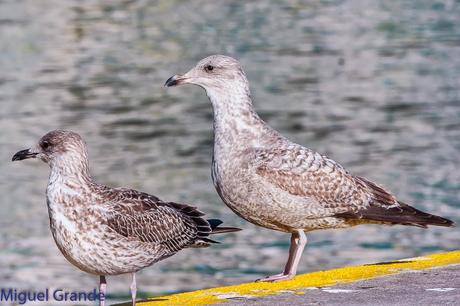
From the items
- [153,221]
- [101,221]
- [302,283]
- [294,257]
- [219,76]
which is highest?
[219,76]

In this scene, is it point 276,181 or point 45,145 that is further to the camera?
point 276,181

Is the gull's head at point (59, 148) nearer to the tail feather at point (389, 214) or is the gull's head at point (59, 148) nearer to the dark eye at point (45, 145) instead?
the dark eye at point (45, 145)

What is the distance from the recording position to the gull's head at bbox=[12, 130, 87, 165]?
9398 millimetres

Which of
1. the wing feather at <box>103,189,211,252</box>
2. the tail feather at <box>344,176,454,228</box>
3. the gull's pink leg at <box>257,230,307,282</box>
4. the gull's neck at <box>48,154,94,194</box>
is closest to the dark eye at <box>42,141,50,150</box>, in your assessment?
the gull's neck at <box>48,154,94,194</box>

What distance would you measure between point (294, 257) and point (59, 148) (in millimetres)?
2035

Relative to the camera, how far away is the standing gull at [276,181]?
10117mm

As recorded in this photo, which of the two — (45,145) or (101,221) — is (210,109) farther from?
(101,221)

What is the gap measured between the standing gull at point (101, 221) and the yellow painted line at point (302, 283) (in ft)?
1.22

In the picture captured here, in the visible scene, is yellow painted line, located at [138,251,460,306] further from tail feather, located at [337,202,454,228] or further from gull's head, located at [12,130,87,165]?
gull's head, located at [12,130,87,165]

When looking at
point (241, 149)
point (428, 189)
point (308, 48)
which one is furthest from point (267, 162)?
point (308, 48)

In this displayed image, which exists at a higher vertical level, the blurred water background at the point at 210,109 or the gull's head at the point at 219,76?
the gull's head at the point at 219,76

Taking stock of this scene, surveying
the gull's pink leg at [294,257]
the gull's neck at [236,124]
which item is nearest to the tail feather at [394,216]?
the gull's pink leg at [294,257]

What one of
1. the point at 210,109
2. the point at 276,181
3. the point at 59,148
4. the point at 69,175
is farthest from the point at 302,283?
the point at 210,109

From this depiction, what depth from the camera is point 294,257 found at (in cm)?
1027
